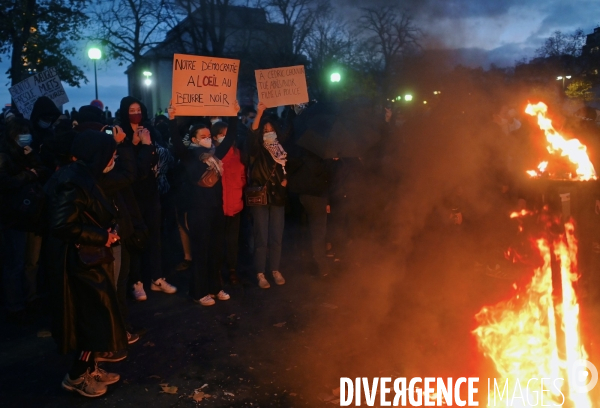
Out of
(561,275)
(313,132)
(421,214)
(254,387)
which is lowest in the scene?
(254,387)

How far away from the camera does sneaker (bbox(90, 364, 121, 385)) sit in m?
4.23

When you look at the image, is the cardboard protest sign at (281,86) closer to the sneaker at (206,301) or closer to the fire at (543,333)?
the sneaker at (206,301)

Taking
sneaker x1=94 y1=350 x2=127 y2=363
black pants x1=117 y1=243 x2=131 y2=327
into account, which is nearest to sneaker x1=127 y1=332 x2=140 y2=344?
black pants x1=117 y1=243 x2=131 y2=327

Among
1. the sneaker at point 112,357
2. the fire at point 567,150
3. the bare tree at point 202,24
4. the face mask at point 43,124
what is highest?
the bare tree at point 202,24

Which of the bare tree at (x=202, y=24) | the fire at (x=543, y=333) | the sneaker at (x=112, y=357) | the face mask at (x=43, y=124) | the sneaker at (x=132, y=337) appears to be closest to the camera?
the fire at (x=543, y=333)

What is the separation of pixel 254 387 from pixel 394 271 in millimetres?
3391

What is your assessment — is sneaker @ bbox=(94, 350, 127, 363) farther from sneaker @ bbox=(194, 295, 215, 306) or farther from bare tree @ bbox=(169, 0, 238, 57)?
bare tree @ bbox=(169, 0, 238, 57)

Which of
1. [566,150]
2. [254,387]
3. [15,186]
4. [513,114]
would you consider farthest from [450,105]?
[15,186]

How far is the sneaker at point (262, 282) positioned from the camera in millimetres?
6730

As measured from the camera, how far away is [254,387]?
166 inches

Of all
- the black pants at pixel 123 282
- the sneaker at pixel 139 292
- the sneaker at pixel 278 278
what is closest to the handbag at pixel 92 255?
the black pants at pixel 123 282

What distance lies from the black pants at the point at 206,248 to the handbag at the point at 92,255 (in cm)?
197

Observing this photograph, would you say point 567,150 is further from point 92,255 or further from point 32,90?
point 32,90

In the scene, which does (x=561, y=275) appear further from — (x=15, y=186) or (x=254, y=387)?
(x=15, y=186)
